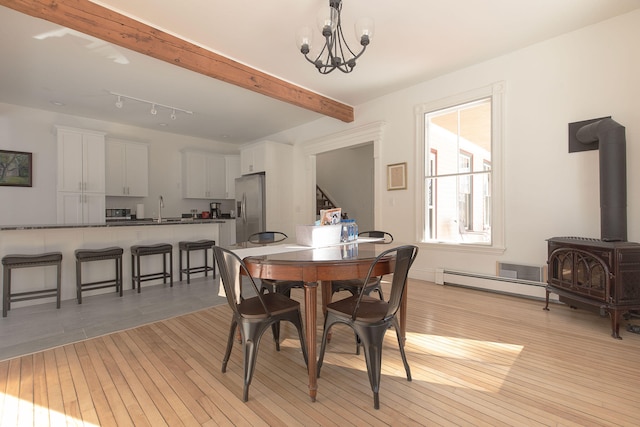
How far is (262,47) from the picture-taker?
335 cm

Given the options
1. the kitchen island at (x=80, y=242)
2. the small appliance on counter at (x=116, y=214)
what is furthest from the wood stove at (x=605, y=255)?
the small appliance on counter at (x=116, y=214)

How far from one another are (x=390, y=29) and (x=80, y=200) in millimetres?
5681

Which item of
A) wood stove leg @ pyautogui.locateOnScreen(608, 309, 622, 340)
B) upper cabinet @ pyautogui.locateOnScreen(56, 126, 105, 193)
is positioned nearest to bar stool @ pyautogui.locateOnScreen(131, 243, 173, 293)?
upper cabinet @ pyautogui.locateOnScreen(56, 126, 105, 193)

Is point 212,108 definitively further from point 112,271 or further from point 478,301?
point 478,301

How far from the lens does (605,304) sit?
2.48 m

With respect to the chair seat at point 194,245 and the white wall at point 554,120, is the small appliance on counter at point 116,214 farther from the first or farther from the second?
the white wall at point 554,120

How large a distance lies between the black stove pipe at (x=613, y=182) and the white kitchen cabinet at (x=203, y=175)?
6813mm

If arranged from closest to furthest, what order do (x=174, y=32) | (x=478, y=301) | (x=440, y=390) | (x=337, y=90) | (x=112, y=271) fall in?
1. (x=440, y=390)
2. (x=174, y=32)
3. (x=478, y=301)
4. (x=112, y=271)
5. (x=337, y=90)

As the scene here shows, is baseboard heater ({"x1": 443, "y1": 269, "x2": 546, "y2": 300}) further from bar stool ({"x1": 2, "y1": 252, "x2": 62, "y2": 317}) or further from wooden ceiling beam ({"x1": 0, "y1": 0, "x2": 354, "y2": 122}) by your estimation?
bar stool ({"x1": 2, "y1": 252, "x2": 62, "y2": 317})

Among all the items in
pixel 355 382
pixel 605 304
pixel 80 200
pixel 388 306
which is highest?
pixel 80 200

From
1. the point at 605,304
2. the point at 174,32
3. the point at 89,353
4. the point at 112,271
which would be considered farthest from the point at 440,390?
the point at 112,271

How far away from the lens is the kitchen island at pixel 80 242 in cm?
337

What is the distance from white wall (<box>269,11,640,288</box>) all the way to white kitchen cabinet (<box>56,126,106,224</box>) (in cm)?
582

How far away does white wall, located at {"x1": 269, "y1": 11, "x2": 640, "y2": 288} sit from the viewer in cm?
291
